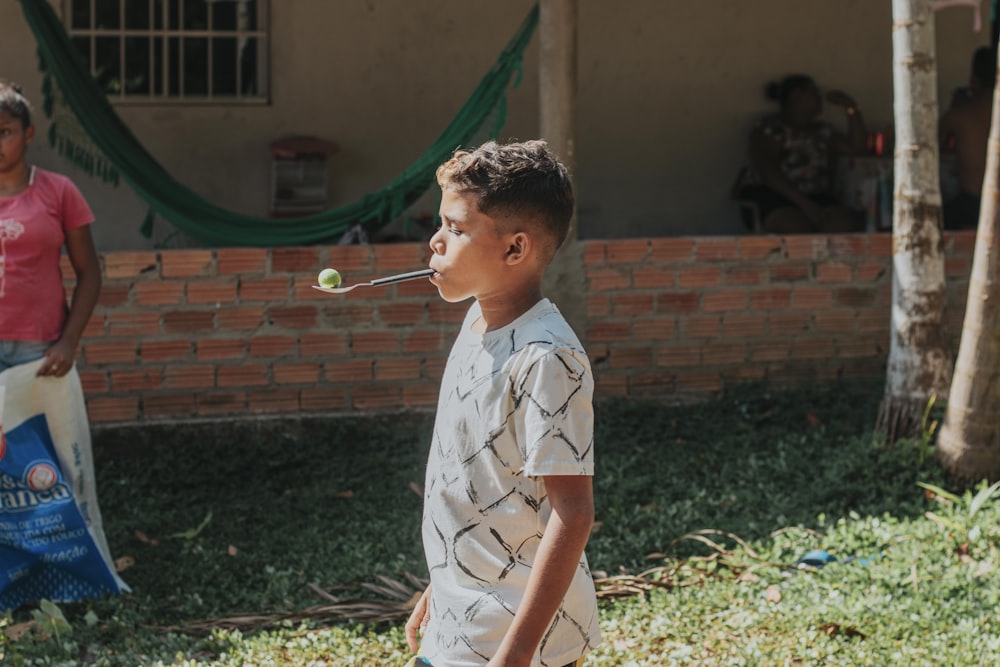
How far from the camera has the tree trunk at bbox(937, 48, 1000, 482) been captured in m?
4.63

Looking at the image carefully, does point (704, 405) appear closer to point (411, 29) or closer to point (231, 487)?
point (231, 487)

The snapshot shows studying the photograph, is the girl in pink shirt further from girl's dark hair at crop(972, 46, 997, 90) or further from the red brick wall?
girl's dark hair at crop(972, 46, 997, 90)

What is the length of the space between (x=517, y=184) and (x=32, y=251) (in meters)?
2.43

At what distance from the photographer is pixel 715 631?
12.4 feet

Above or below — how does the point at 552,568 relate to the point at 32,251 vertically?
below

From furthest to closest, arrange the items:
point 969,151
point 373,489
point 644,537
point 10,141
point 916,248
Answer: point 969,151 < point 373,489 < point 916,248 < point 644,537 < point 10,141

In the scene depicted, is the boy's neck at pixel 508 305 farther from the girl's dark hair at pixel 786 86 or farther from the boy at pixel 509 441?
the girl's dark hair at pixel 786 86

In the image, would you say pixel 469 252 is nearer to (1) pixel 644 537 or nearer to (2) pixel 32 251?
(2) pixel 32 251

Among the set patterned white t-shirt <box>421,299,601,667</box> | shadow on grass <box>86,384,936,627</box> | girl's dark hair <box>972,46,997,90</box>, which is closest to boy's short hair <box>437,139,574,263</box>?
patterned white t-shirt <box>421,299,601,667</box>

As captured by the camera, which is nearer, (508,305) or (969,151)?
(508,305)

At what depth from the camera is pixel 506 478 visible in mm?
2146

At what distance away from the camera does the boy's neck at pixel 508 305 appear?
222cm

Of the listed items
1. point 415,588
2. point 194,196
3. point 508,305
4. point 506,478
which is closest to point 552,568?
point 506,478

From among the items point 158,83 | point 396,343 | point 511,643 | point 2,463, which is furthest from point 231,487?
point 511,643
